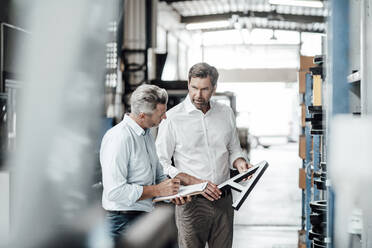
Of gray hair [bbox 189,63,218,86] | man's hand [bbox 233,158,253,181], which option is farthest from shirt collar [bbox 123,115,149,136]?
man's hand [bbox 233,158,253,181]

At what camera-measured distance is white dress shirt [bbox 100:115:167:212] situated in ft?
6.95

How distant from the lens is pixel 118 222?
7.23 feet

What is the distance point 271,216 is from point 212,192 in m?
4.36

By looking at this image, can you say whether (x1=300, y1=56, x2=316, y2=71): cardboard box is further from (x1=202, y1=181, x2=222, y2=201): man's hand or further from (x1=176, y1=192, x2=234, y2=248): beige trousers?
(x1=202, y1=181, x2=222, y2=201): man's hand

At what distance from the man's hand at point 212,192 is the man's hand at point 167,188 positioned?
0.56 feet

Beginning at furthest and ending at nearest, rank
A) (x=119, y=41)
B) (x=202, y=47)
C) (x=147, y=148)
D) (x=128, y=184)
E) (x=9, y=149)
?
(x=202, y=47)
(x=119, y=41)
(x=9, y=149)
(x=147, y=148)
(x=128, y=184)

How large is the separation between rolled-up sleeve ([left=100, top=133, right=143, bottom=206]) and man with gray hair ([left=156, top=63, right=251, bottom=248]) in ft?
1.47

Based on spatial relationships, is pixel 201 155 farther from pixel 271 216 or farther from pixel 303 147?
pixel 271 216

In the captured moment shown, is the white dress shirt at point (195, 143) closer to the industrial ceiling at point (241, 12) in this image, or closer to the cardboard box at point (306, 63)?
the cardboard box at point (306, 63)

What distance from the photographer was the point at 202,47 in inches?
712

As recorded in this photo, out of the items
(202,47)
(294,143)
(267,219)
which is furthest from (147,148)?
(294,143)

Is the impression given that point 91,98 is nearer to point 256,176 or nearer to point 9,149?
point 9,149

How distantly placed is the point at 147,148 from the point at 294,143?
2204cm

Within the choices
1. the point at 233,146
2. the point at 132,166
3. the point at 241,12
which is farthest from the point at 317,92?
the point at 241,12
